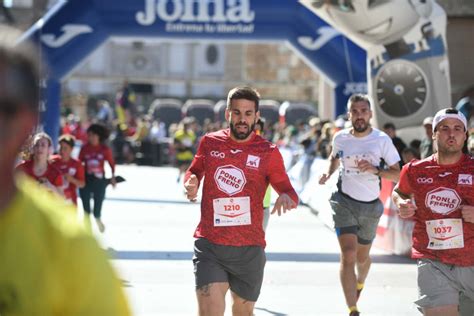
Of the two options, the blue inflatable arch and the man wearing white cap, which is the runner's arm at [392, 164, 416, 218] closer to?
the man wearing white cap

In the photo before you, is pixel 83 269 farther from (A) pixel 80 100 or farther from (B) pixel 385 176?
(A) pixel 80 100

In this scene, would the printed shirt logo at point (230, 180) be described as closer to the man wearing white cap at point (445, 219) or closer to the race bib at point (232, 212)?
the race bib at point (232, 212)

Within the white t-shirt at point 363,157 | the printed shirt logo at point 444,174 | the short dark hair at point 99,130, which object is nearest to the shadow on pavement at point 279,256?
the short dark hair at point 99,130

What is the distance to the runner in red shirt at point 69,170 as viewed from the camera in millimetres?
10945

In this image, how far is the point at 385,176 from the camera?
7.84 m

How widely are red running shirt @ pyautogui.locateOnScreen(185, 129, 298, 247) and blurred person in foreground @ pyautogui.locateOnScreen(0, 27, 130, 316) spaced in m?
3.92

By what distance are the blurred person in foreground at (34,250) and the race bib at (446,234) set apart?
157 inches

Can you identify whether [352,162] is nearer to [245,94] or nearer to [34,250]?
[245,94]

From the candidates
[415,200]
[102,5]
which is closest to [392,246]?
[415,200]

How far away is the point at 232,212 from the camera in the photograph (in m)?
6.02

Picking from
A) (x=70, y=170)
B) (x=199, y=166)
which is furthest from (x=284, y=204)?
(x=70, y=170)

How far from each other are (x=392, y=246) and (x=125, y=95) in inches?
1188

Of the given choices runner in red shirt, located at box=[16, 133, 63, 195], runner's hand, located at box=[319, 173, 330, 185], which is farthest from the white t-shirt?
runner in red shirt, located at box=[16, 133, 63, 195]

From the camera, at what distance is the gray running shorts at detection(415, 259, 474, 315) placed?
577cm
